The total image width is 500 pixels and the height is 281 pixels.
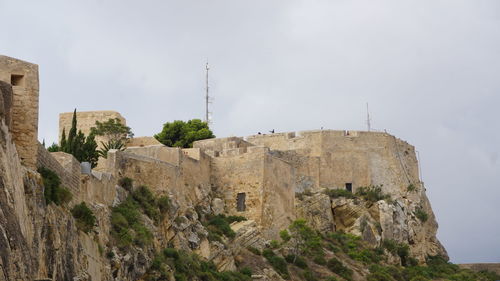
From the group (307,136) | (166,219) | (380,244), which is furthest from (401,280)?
(166,219)

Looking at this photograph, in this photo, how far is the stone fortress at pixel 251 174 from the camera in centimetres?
2008

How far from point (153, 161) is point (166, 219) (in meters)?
2.38

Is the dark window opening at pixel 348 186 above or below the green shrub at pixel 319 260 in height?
above

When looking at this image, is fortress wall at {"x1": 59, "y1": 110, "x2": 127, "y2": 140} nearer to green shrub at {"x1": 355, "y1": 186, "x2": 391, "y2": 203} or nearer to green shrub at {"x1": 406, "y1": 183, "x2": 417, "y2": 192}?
green shrub at {"x1": 355, "y1": 186, "x2": 391, "y2": 203}

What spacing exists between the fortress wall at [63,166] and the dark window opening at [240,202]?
49.3ft

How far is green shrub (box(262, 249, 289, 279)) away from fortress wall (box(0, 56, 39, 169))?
1821 cm

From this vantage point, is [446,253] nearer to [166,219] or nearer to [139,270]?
[166,219]

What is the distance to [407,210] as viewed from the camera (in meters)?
46.9

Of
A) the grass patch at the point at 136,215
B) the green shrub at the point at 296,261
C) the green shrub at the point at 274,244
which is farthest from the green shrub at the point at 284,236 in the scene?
the grass patch at the point at 136,215

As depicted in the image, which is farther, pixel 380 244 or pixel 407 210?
pixel 407 210

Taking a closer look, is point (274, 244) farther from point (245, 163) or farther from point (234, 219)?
point (245, 163)

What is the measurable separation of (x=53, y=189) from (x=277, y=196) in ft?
64.4

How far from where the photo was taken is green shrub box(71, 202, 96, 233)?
22859 millimetres

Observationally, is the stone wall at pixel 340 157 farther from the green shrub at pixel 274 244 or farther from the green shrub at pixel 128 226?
the green shrub at pixel 128 226
